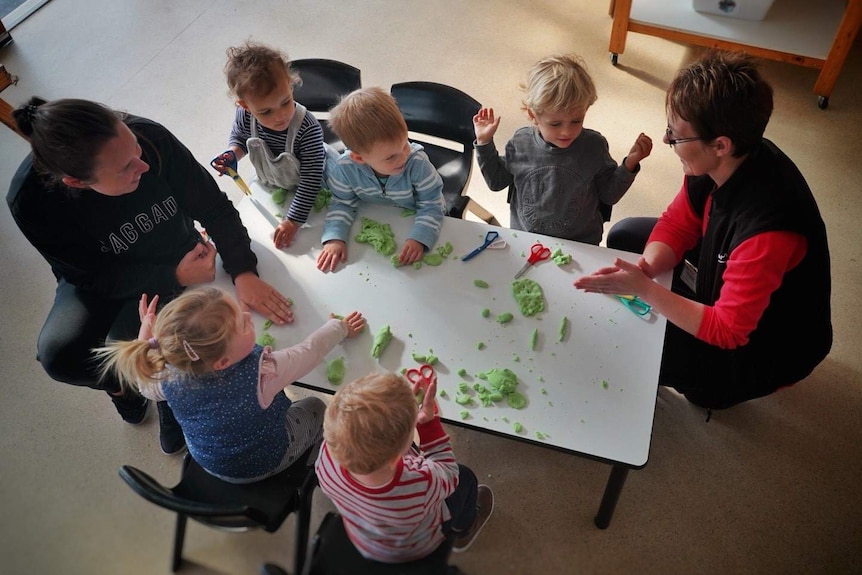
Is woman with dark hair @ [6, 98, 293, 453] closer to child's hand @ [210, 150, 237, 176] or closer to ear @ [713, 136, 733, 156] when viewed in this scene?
child's hand @ [210, 150, 237, 176]

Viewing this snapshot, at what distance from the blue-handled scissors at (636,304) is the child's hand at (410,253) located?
55 centimetres

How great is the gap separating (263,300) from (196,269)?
0.85 ft

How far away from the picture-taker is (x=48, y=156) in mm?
1592

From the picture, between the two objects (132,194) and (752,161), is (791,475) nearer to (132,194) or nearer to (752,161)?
(752,161)

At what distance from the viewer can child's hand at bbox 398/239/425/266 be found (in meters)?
1.76

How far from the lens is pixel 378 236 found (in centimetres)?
183

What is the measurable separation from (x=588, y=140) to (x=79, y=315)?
5.38 ft

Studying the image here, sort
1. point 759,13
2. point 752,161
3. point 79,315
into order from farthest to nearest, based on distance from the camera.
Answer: point 759,13, point 79,315, point 752,161

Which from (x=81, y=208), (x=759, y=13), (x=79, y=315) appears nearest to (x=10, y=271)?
(x=79, y=315)

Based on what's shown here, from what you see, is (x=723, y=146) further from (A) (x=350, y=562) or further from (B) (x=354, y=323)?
(A) (x=350, y=562)

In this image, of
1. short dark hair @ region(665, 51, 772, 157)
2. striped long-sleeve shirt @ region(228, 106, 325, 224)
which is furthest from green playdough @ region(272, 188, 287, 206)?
short dark hair @ region(665, 51, 772, 157)

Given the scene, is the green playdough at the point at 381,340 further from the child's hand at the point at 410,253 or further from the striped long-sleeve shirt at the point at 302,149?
the striped long-sleeve shirt at the point at 302,149

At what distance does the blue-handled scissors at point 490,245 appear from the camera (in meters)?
1.78

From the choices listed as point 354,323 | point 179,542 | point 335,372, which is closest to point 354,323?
point 354,323
